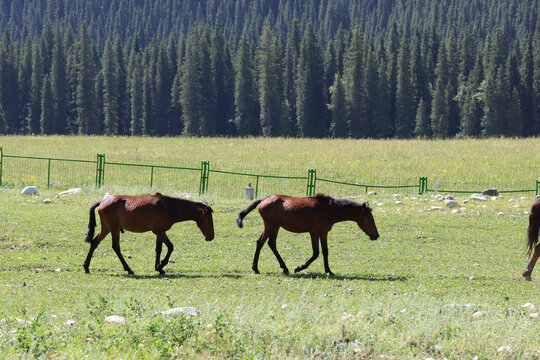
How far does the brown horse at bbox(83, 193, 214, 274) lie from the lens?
15.1 metres

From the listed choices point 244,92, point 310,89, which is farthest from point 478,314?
point 310,89

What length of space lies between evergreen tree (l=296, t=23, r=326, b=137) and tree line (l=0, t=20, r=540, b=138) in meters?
0.19

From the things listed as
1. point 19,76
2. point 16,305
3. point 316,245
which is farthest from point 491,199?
point 19,76

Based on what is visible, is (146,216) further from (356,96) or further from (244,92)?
(356,96)

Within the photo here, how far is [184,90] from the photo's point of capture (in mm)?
112250

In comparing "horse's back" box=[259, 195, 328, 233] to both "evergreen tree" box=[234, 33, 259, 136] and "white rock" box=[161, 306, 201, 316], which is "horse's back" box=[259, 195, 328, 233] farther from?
"evergreen tree" box=[234, 33, 259, 136]

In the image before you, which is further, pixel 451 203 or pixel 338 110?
pixel 338 110

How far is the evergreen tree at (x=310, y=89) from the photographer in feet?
371

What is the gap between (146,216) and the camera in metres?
15.1

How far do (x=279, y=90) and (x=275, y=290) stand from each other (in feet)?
320

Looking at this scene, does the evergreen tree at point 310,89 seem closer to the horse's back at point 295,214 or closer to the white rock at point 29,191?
the white rock at point 29,191

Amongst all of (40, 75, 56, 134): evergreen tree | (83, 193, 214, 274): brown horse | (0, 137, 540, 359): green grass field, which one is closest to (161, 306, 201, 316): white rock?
(0, 137, 540, 359): green grass field

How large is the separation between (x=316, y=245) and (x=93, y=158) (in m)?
42.1

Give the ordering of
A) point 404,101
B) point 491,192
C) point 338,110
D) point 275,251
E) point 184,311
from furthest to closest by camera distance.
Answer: point 338,110, point 404,101, point 491,192, point 275,251, point 184,311
